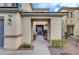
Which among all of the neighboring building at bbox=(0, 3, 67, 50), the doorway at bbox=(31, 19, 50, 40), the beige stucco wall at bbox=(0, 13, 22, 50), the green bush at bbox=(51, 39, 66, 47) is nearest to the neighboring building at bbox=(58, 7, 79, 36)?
the neighboring building at bbox=(0, 3, 67, 50)

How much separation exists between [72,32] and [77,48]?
485 mm

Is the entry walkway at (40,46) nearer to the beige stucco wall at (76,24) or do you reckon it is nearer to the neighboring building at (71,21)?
the neighboring building at (71,21)

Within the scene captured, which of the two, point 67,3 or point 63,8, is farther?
point 63,8

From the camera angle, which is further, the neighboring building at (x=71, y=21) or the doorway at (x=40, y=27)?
the doorway at (x=40, y=27)

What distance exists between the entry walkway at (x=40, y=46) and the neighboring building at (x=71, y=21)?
2.26 ft

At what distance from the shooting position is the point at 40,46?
5109 millimetres

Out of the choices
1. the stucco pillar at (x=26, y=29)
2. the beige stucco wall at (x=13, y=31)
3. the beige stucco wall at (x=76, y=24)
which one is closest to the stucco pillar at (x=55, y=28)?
the beige stucco wall at (x=76, y=24)

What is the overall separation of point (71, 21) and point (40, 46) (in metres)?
1.07

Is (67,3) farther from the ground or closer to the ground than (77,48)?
farther from the ground

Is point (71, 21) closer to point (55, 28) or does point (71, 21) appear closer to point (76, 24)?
point (76, 24)

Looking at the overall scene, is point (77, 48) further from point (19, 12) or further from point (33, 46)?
point (19, 12)

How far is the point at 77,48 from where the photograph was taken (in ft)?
16.4

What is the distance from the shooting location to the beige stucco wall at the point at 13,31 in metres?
5.21

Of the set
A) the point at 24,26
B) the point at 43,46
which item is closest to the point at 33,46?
the point at 43,46
